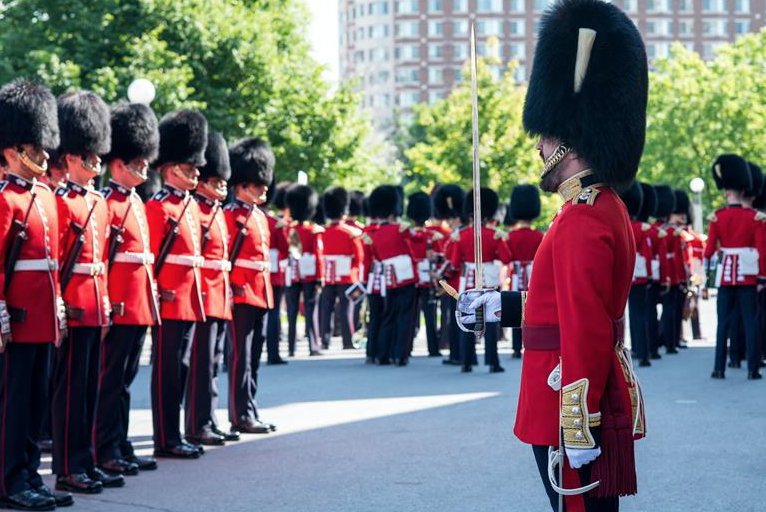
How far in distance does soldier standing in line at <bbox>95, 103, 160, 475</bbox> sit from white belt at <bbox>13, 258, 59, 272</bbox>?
2.87 ft

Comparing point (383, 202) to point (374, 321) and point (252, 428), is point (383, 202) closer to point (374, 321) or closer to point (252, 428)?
point (374, 321)

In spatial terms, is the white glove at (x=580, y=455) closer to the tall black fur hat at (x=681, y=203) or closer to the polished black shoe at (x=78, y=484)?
the polished black shoe at (x=78, y=484)

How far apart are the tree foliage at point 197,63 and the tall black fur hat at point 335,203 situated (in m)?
10.0

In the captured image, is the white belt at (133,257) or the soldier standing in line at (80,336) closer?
the soldier standing in line at (80,336)

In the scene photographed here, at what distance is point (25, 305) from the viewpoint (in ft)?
21.4

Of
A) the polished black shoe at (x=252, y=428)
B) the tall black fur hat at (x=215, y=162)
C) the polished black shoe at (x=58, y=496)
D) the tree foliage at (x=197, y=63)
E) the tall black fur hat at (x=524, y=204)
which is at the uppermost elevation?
the tree foliage at (x=197, y=63)

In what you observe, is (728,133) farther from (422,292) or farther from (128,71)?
(422,292)

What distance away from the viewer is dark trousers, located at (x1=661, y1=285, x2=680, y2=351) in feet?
53.0

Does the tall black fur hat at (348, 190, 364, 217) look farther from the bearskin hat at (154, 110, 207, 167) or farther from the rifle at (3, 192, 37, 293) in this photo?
the rifle at (3, 192, 37, 293)

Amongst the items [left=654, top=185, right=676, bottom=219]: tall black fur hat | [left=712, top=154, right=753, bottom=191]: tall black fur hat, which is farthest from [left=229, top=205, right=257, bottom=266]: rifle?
[left=654, top=185, right=676, bottom=219]: tall black fur hat

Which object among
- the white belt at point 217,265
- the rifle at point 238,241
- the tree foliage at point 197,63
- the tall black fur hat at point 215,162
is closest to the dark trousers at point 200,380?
the white belt at point 217,265

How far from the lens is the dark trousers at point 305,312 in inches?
655

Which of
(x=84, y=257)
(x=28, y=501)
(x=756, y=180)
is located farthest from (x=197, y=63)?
(x=28, y=501)

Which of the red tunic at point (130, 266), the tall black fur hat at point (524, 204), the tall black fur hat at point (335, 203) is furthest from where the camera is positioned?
the tall black fur hat at point (335, 203)
